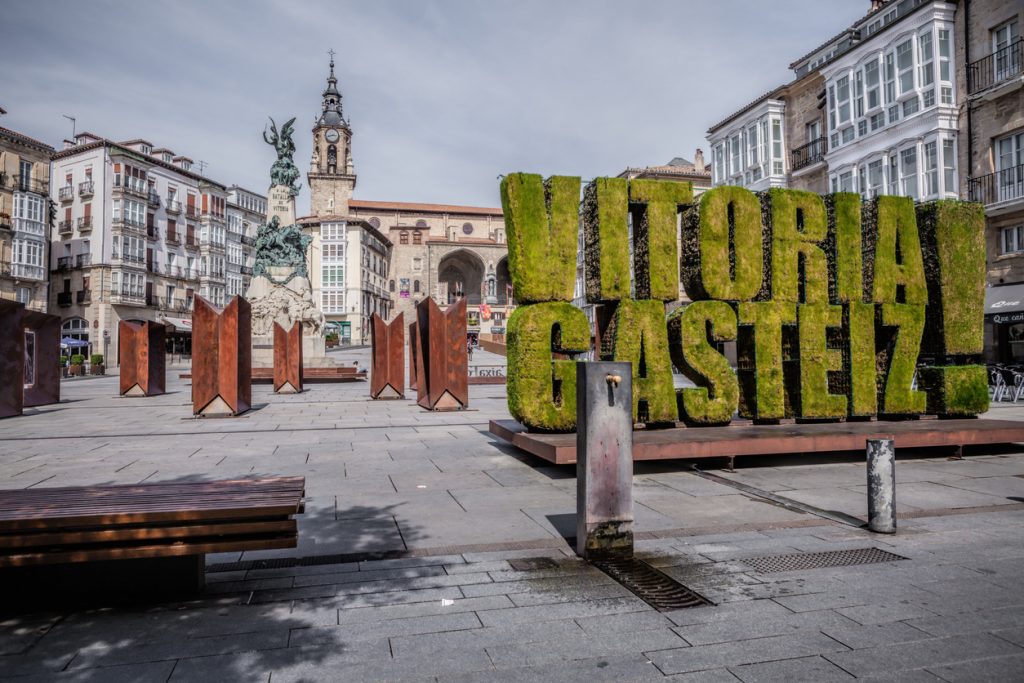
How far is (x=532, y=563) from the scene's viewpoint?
4945 mm

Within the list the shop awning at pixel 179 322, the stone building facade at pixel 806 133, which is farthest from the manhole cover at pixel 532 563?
the shop awning at pixel 179 322

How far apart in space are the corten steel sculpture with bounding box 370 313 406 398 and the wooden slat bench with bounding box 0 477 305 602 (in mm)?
15359

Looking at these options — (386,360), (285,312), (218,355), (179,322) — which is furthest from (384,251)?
(218,355)

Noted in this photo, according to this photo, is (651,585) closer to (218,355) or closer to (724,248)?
(724,248)

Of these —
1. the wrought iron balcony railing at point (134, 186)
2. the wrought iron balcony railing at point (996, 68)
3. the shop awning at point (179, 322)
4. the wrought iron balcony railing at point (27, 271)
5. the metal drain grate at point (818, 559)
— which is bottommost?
the metal drain grate at point (818, 559)

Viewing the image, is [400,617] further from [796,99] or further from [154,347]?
[796,99]

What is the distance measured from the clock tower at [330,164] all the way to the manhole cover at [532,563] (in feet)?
280

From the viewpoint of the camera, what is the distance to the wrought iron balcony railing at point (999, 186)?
22.2 meters

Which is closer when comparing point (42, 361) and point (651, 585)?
point (651, 585)

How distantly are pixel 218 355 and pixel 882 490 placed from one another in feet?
42.0

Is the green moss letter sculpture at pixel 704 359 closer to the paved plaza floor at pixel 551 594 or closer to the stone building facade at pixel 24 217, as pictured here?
the paved plaza floor at pixel 551 594

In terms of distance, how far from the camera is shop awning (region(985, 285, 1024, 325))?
21609 millimetres

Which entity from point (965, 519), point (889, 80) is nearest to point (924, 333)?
point (965, 519)

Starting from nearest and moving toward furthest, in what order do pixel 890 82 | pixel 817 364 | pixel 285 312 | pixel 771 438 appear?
pixel 771 438 < pixel 817 364 < pixel 890 82 < pixel 285 312
